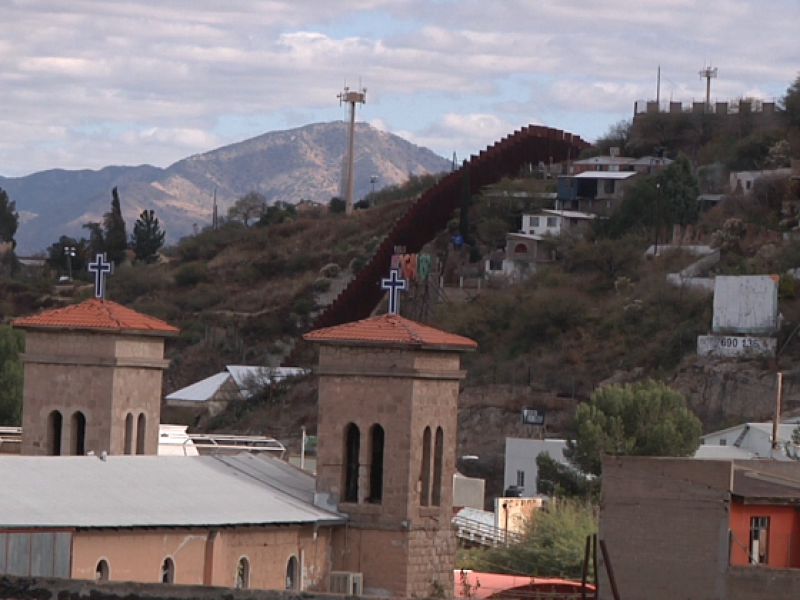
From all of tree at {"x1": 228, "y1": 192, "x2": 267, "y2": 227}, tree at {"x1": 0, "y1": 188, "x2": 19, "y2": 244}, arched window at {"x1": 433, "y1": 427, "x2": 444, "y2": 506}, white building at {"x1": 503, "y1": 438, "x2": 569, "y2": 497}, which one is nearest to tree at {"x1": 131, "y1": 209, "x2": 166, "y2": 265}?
tree at {"x1": 0, "y1": 188, "x2": 19, "y2": 244}

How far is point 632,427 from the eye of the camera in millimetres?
52906

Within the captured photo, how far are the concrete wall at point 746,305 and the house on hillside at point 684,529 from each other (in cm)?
3971

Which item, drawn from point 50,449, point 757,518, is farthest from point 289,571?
point 757,518

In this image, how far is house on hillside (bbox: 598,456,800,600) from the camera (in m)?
27.5

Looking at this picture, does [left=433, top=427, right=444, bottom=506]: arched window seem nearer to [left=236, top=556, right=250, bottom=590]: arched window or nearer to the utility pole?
[left=236, top=556, right=250, bottom=590]: arched window

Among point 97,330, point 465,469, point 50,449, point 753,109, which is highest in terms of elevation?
point 753,109

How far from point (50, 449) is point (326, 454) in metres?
4.73

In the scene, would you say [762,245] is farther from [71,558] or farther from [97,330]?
[71,558]

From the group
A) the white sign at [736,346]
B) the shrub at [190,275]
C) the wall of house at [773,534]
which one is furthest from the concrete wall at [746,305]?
the shrub at [190,275]

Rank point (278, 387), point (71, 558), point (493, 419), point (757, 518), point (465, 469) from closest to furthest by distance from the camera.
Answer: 1. point (71, 558)
2. point (757, 518)
3. point (465, 469)
4. point (493, 419)
5. point (278, 387)

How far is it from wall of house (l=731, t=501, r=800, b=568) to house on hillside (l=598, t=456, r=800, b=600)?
0.05 feet

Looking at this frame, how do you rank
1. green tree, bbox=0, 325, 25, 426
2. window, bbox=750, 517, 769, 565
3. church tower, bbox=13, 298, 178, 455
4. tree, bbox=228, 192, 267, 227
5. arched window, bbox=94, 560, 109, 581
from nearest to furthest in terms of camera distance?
arched window, bbox=94, 560, 109, 581, window, bbox=750, 517, 769, 565, church tower, bbox=13, 298, 178, 455, green tree, bbox=0, 325, 25, 426, tree, bbox=228, 192, 267, 227

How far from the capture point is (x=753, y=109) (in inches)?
4023

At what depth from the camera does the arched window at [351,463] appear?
27.9 metres
